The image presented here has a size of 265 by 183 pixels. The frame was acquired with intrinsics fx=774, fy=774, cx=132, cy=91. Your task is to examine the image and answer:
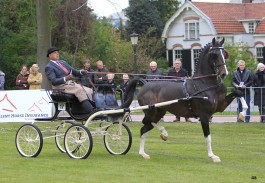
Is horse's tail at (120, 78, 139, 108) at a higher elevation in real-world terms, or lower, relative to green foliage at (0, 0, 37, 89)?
lower

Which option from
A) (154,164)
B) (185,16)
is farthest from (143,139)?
(185,16)

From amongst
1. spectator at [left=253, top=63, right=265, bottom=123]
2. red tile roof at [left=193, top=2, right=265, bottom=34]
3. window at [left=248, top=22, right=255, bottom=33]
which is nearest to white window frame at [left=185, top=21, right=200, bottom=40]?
red tile roof at [left=193, top=2, right=265, bottom=34]

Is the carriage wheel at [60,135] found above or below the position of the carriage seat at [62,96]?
below

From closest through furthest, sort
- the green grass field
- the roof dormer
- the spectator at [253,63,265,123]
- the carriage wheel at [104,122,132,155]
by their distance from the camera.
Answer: the green grass field, the carriage wheel at [104,122,132,155], the spectator at [253,63,265,123], the roof dormer

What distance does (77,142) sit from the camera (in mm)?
14797

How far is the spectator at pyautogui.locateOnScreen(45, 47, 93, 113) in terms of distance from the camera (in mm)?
15117

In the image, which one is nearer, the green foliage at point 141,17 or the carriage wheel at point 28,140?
the carriage wheel at point 28,140

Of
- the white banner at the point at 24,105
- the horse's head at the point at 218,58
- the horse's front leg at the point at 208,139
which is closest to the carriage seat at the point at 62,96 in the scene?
the horse's front leg at the point at 208,139

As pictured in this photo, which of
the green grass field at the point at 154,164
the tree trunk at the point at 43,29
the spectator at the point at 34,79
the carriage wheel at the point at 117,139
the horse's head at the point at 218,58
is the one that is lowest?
the green grass field at the point at 154,164

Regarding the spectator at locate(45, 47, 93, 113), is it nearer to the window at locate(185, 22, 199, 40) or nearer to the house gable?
the house gable

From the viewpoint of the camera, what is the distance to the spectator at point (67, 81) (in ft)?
49.6

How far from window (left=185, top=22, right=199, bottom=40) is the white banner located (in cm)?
5082

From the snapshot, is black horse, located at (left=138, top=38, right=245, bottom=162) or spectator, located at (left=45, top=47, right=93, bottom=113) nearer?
black horse, located at (left=138, top=38, right=245, bottom=162)

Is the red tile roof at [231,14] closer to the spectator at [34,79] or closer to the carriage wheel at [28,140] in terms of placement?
the spectator at [34,79]
